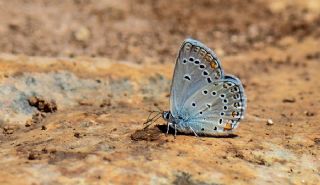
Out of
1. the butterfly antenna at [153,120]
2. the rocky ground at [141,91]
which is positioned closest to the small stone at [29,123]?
the rocky ground at [141,91]

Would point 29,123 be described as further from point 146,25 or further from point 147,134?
point 146,25

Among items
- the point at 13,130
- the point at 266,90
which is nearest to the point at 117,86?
the point at 13,130

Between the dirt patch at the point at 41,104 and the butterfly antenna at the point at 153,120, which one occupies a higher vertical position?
the dirt patch at the point at 41,104

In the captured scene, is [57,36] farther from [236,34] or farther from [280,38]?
[280,38]

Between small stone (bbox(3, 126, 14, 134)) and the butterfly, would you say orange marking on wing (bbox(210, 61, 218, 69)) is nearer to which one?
the butterfly

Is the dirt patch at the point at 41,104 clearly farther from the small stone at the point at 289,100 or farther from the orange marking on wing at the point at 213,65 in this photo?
the small stone at the point at 289,100

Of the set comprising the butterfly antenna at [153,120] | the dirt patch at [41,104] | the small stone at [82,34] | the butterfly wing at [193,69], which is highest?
the small stone at [82,34]
